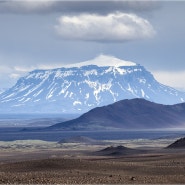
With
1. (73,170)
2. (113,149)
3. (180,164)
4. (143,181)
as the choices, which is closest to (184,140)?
(113,149)

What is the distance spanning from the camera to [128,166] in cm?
5794

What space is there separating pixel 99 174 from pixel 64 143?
14485 centimetres

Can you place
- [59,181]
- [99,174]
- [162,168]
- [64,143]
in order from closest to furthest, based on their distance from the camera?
1. [59,181]
2. [99,174]
3. [162,168]
4. [64,143]

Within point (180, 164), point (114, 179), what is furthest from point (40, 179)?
point (180, 164)

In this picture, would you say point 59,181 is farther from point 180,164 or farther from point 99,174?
point 180,164

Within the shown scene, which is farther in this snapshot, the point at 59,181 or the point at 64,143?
the point at 64,143

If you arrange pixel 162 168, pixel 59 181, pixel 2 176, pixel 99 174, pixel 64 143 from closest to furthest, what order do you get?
pixel 59 181, pixel 2 176, pixel 99 174, pixel 162 168, pixel 64 143


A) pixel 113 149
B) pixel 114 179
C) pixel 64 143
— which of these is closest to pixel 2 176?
pixel 114 179

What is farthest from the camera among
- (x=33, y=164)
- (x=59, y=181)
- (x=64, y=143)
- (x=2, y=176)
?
(x=64, y=143)

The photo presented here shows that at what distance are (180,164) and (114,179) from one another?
54.1ft

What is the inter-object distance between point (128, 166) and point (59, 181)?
16.0 metres

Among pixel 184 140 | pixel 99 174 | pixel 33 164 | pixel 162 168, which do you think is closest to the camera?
pixel 99 174

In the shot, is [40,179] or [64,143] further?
[64,143]

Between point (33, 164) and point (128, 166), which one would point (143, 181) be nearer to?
point (128, 166)
